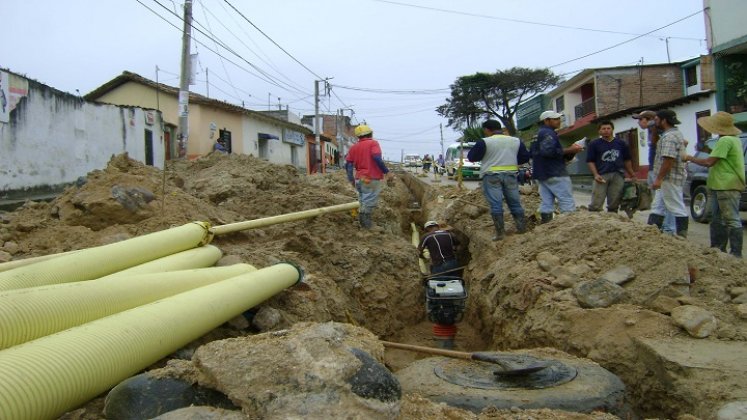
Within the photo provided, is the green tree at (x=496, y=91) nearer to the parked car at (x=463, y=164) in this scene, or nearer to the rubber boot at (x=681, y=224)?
the parked car at (x=463, y=164)

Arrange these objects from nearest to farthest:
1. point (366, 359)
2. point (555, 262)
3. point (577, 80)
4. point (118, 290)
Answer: point (366, 359)
point (118, 290)
point (555, 262)
point (577, 80)

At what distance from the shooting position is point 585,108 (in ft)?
111

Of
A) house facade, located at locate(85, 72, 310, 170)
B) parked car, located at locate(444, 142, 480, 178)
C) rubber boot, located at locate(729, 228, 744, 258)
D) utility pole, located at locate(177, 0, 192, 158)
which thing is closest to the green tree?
parked car, located at locate(444, 142, 480, 178)

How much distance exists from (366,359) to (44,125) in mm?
13047

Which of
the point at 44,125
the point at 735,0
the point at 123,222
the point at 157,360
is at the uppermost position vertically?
the point at 735,0

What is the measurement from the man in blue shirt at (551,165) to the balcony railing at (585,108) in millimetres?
27251

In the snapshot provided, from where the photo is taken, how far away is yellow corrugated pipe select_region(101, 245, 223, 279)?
3.99m

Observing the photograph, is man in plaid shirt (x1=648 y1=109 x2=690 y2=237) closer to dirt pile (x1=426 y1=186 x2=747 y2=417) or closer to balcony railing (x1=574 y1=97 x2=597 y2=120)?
dirt pile (x1=426 y1=186 x2=747 y2=417)

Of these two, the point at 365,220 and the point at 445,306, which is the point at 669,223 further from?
the point at 365,220

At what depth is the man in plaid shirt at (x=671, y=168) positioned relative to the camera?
5.79 metres

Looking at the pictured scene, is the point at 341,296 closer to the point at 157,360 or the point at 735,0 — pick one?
the point at 157,360

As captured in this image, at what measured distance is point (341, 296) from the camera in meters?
5.71

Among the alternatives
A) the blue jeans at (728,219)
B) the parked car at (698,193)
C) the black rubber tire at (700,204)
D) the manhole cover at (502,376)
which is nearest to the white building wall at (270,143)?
the parked car at (698,193)

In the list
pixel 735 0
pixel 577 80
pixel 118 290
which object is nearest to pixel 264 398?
pixel 118 290
